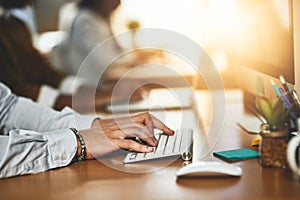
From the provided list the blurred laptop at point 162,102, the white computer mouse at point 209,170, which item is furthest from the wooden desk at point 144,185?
the blurred laptop at point 162,102

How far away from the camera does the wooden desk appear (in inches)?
35.2

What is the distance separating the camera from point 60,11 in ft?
14.4

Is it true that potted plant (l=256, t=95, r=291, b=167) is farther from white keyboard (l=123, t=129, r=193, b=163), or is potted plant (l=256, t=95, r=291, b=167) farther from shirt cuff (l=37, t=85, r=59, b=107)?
shirt cuff (l=37, t=85, r=59, b=107)

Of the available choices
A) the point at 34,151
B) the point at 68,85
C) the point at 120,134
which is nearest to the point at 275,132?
the point at 120,134

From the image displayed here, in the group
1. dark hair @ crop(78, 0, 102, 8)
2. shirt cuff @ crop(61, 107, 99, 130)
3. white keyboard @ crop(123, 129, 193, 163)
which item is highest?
dark hair @ crop(78, 0, 102, 8)

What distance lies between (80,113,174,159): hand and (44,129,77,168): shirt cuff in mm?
36

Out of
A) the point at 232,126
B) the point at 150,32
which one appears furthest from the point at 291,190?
the point at 150,32

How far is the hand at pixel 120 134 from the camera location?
1161 millimetres

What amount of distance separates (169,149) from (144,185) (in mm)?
222

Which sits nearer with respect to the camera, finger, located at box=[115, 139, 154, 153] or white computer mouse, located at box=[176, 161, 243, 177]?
white computer mouse, located at box=[176, 161, 243, 177]

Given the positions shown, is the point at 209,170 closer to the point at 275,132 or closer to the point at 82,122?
the point at 275,132

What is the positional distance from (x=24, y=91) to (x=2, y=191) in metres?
2.93

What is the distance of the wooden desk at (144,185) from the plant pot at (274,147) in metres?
0.02

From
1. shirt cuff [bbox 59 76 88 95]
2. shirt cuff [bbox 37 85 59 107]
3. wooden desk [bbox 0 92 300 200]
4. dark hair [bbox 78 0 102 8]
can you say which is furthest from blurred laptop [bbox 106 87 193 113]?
dark hair [bbox 78 0 102 8]
